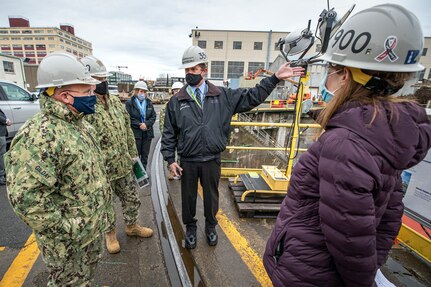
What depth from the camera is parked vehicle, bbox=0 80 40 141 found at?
6.44m

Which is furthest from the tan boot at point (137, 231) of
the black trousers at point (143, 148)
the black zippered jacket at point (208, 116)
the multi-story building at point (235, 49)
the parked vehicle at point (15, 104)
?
the multi-story building at point (235, 49)

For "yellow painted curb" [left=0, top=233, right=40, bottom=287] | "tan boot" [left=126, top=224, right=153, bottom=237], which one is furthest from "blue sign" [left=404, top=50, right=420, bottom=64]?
"yellow painted curb" [left=0, top=233, right=40, bottom=287]

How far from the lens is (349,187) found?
0.92m

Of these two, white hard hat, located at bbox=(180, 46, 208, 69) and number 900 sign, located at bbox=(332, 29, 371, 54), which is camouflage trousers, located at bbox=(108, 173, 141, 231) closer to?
white hard hat, located at bbox=(180, 46, 208, 69)

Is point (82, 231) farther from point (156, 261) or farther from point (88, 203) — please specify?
point (156, 261)

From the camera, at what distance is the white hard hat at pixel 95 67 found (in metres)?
2.56

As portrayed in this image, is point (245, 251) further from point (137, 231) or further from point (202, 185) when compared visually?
point (137, 231)

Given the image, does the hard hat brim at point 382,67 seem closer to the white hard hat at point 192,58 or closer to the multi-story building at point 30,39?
the white hard hat at point 192,58

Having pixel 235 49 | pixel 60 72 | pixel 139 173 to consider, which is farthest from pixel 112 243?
pixel 235 49

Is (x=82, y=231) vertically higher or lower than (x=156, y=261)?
higher

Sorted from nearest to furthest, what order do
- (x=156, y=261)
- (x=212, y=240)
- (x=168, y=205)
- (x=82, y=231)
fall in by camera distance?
(x=82, y=231), (x=156, y=261), (x=212, y=240), (x=168, y=205)

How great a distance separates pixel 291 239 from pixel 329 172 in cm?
48

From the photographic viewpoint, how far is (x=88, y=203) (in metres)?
1.64

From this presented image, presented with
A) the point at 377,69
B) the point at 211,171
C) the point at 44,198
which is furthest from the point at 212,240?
the point at 377,69
